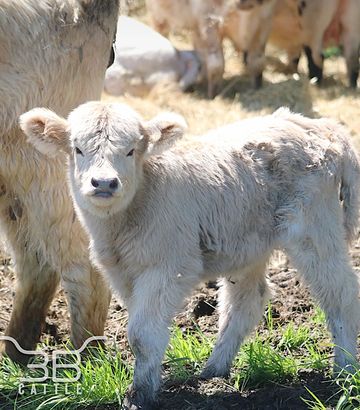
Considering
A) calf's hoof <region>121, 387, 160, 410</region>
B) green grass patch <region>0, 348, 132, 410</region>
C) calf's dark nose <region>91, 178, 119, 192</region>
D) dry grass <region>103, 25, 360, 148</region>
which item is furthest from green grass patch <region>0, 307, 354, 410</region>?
dry grass <region>103, 25, 360, 148</region>

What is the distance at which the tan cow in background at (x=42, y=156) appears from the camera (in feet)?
17.7

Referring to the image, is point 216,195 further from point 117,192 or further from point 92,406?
point 92,406

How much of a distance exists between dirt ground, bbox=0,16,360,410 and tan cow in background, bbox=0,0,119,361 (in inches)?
19.1

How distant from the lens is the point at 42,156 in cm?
544

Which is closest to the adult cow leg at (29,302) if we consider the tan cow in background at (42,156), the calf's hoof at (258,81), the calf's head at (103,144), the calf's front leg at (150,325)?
the tan cow in background at (42,156)

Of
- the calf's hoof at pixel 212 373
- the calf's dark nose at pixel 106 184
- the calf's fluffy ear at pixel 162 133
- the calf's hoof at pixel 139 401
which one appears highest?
the calf's fluffy ear at pixel 162 133

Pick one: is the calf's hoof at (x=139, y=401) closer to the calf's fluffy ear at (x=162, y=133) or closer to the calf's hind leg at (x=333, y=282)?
A: the calf's hind leg at (x=333, y=282)

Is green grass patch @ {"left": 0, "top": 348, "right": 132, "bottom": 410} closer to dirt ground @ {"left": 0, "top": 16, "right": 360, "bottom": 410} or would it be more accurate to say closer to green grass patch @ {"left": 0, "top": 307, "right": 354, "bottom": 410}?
green grass patch @ {"left": 0, "top": 307, "right": 354, "bottom": 410}

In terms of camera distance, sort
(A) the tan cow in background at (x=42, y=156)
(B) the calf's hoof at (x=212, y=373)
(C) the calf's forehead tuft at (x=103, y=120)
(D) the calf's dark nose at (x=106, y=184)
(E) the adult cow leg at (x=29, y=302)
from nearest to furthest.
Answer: (D) the calf's dark nose at (x=106, y=184) < (C) the calf's forehead tuft at (x=103, y=120) < (B) the calf's hoof at (x=212, y=373) < (A) the tan cow in background at (x=42, y=156) < (E) the adult cow leg at (x=29, y=302)

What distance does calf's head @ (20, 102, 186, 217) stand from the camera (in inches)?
173

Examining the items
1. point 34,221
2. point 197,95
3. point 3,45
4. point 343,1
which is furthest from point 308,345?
point 343,1

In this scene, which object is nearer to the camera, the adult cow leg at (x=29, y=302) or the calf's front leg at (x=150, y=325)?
the calf's front leg at (x=150, y=325)

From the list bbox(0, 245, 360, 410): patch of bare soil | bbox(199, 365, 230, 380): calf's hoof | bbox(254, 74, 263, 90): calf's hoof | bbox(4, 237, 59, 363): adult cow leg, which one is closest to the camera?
bbox(0, 245, 360, 410): patch of bare soil

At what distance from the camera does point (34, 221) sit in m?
5.57
